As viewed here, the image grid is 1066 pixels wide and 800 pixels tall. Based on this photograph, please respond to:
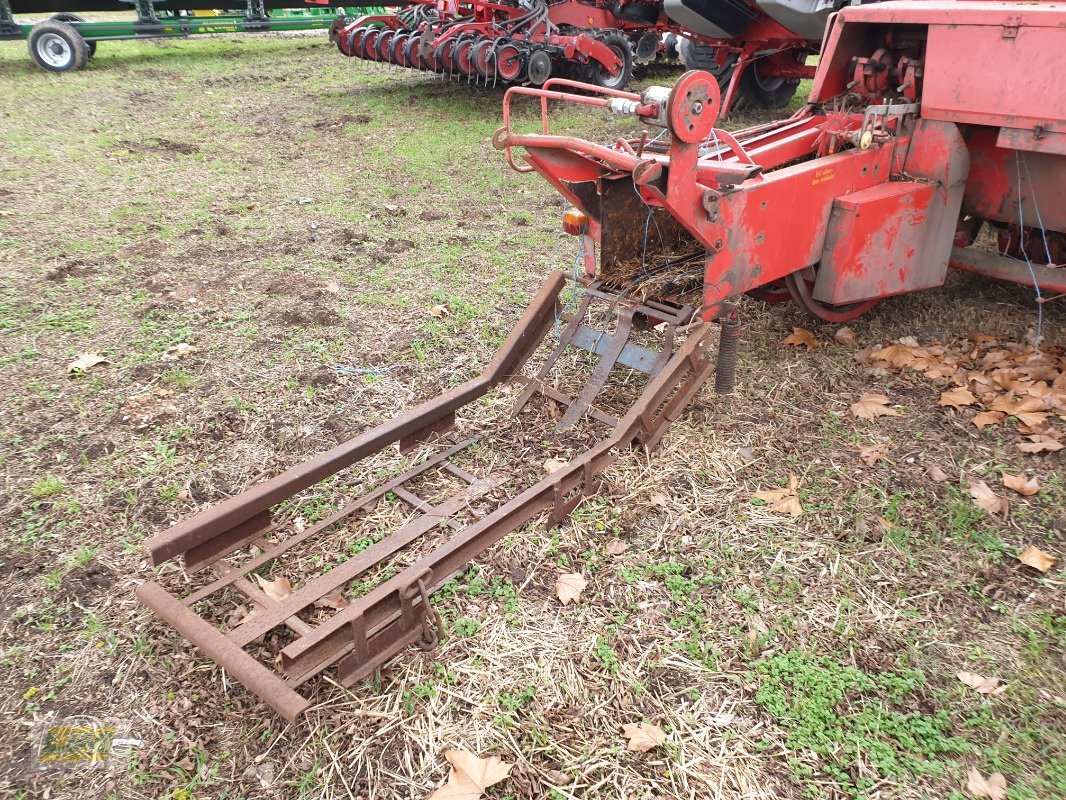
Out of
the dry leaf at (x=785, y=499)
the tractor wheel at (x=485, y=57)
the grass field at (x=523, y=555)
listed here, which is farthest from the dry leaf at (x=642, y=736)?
the tractor wheel at (x=485, y=57)

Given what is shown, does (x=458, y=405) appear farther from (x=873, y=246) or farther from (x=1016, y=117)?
(x=1016, y=117)

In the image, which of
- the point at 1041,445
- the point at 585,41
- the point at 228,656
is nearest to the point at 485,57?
the point at 585,41

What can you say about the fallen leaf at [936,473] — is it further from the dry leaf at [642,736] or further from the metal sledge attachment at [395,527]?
the dry leaf at [642,736]

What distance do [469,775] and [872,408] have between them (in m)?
2.71

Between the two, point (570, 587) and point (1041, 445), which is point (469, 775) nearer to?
point (570, 587)

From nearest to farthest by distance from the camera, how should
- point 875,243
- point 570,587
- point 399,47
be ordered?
1. point 570,587
2. point 875,243
3. point 399,47

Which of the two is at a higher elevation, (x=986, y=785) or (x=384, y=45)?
(x=384, y=45)

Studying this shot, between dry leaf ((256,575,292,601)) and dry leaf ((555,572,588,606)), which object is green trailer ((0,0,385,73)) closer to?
dry leaf ((256,575,292,601))

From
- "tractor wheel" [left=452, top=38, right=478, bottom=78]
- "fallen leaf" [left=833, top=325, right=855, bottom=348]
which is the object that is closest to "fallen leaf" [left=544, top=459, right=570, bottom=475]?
"fallen leaf" [left=833, top=325, right=855, bottom=348]

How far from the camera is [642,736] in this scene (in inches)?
90.0

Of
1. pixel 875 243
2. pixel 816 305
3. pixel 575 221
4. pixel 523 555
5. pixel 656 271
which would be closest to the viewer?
pixel 523 555

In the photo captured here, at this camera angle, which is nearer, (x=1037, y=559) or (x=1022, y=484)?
(x=1037, y=559)

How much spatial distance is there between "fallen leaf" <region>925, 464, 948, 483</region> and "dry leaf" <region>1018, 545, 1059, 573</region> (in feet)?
1.55

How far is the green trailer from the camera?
11766 mm
